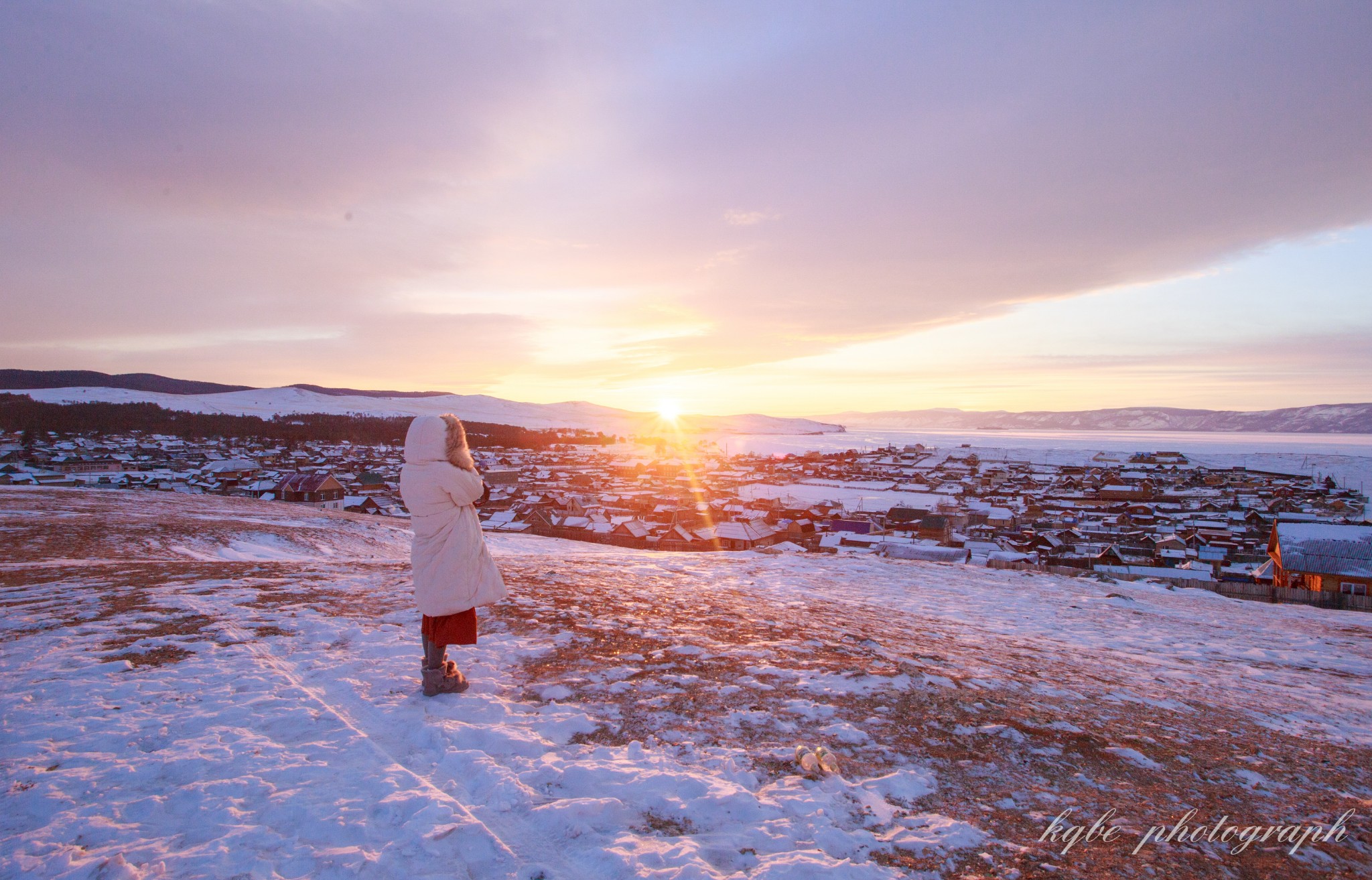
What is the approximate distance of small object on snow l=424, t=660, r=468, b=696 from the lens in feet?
15.3

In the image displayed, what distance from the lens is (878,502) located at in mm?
56875

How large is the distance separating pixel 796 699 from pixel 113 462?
7790 cm

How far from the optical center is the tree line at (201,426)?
8612 cm

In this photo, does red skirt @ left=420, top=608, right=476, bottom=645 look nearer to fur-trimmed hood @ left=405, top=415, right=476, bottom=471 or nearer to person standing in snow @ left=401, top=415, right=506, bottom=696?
person standing in snow @ left=401, top=415, right=506, bottom=696

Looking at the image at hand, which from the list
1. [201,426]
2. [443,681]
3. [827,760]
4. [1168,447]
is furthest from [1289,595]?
[1168,447]

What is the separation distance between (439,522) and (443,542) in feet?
0.54

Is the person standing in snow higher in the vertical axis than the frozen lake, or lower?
higher

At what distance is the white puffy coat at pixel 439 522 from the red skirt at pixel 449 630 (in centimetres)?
9

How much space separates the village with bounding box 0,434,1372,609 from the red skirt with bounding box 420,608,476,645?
14.6 metres

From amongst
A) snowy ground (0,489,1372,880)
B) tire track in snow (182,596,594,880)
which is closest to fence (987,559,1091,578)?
snowy ground (0,489,1372,880)

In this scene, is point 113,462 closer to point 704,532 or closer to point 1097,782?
point 704,532

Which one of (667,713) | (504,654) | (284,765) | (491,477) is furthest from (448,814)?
(491,477)

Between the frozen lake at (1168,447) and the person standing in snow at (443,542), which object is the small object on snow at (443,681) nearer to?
the person standing in snow at (443,542)

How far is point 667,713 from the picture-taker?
14.9 ft
